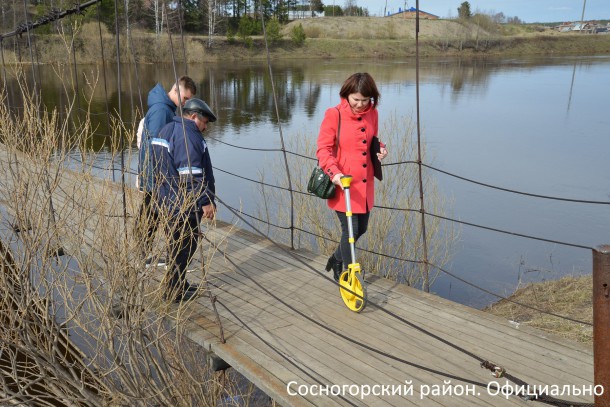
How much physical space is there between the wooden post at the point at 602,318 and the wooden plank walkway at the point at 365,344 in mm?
641

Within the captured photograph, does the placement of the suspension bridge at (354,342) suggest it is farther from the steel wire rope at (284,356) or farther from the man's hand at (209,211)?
the man's hand at (209,211)

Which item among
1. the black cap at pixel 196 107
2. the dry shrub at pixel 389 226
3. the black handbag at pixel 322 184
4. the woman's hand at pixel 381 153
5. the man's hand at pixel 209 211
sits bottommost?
the dry shrub at pixel 389 226

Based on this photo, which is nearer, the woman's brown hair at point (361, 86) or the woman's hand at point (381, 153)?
the woman's brown hair at point (361, 86)

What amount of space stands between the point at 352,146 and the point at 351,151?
30 millimetres

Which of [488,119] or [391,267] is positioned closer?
[391,267]

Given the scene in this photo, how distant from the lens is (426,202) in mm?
8898

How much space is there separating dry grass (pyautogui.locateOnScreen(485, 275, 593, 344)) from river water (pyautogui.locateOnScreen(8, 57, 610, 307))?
1.73 ft

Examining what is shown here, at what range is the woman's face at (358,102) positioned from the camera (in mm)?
3561

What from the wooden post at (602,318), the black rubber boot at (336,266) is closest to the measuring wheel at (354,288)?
the black rubber boot at (336,266)

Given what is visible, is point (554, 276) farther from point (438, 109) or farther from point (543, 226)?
point (438, 109)

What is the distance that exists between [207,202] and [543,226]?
293 inches

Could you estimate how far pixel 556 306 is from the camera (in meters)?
6.74

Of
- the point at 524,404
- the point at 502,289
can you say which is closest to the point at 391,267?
the point at 502,289

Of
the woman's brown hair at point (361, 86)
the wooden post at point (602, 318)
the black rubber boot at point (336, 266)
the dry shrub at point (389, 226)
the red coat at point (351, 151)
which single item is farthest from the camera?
the dry shrub at point (389, 226)
